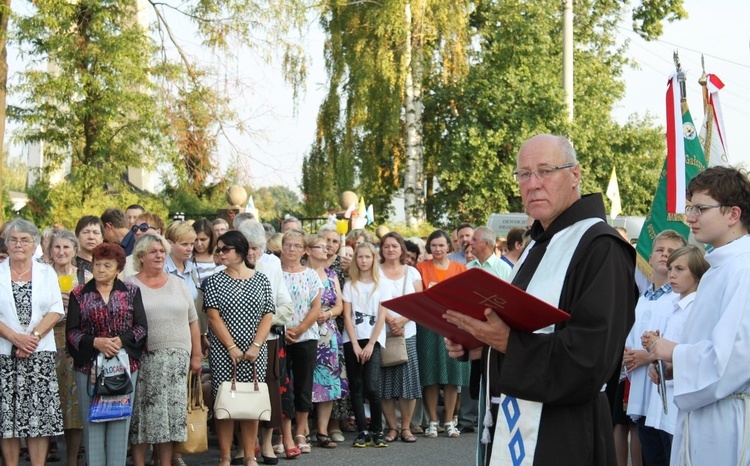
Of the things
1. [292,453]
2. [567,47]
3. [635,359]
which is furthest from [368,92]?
[635,359]

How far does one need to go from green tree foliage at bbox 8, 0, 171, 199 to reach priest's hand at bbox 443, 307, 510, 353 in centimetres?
1409

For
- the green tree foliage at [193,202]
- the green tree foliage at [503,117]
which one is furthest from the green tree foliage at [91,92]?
the green tree foliage at [503,117]

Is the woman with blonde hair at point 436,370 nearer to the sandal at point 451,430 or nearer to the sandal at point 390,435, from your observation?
the sandal at point 451,430

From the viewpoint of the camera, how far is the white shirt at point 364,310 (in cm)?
1039

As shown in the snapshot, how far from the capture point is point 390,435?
1062 centimetres

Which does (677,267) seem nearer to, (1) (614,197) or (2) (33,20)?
(1) (614,197)

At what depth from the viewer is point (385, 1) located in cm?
2744

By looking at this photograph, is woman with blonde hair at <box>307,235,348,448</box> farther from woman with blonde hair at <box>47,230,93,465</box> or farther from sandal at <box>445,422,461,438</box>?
woman with blonde hair at <box>47,230,93,465</box>

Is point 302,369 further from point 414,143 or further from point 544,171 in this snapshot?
point 414,143

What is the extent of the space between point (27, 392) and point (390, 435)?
3.93m

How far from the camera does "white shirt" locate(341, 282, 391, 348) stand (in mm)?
10391

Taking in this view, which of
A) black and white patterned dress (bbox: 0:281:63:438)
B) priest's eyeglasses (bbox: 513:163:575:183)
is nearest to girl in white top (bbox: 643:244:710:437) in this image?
priest's eyeglasses (bbox: 513:163:575:183)

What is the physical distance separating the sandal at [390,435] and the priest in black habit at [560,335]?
250 inches

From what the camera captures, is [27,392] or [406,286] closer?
[27,392]
